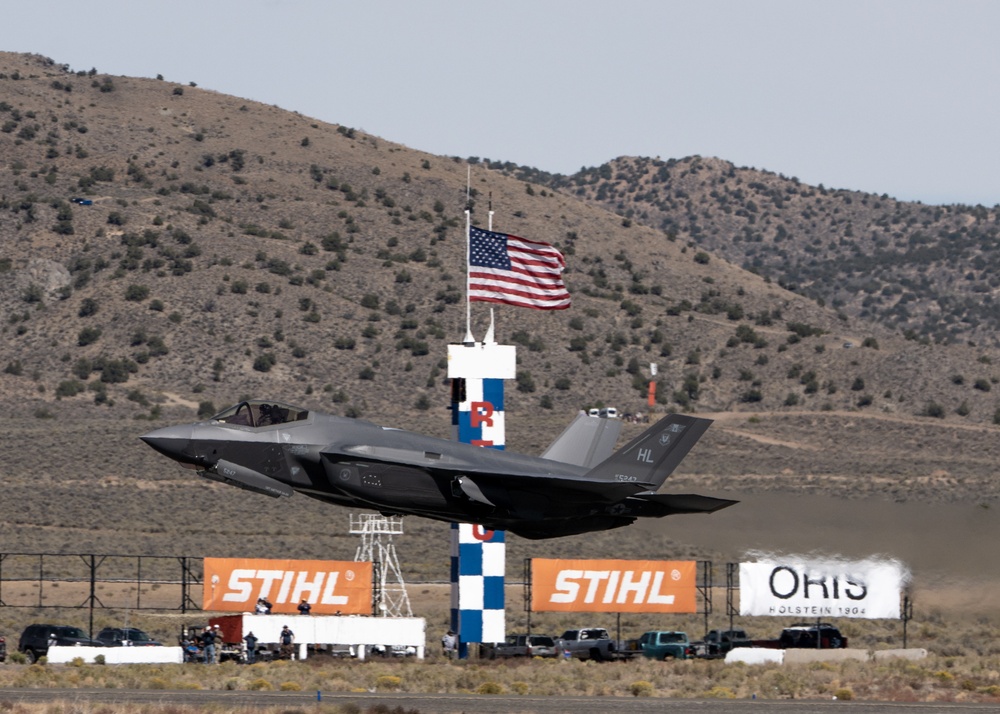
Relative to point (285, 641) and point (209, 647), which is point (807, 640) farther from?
point (209, 647)

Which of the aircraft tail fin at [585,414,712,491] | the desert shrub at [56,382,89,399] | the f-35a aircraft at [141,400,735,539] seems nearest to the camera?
the f-35a aircraft at [141,400,735,539]

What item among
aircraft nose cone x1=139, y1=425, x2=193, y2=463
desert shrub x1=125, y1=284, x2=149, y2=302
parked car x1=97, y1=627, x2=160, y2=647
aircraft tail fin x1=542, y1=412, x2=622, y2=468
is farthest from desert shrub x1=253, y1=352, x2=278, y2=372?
aircraft nose cone x1=139, y1=425, x2=193, y2=463

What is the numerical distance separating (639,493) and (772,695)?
10471mm

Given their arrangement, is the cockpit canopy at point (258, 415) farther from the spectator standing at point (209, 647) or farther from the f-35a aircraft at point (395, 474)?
the spectator standing at point (209, 647)

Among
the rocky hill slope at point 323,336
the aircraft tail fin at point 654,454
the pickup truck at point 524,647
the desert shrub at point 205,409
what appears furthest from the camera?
the desert shrub at point 205,409

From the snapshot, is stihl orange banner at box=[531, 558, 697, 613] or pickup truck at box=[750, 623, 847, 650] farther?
pickup truck at box=[750, 623, 847, 650]

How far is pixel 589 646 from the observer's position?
178ft

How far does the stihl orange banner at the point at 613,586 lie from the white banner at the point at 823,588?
92.4 inches

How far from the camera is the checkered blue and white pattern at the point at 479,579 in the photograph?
150 ft

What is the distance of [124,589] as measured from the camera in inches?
2719

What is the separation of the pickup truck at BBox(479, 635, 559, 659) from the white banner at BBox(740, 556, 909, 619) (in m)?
7.28

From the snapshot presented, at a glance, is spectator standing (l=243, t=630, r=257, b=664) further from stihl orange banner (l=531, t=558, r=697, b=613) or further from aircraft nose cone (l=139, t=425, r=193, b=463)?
aircraft nose cone (l=139, t=425, r=193, b=463)

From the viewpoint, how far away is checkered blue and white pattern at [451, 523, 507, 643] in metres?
45.8

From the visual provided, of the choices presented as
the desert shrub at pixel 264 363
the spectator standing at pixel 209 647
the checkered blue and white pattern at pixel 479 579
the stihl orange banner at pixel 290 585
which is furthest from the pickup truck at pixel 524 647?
the desert shrub at pixel 264 363
